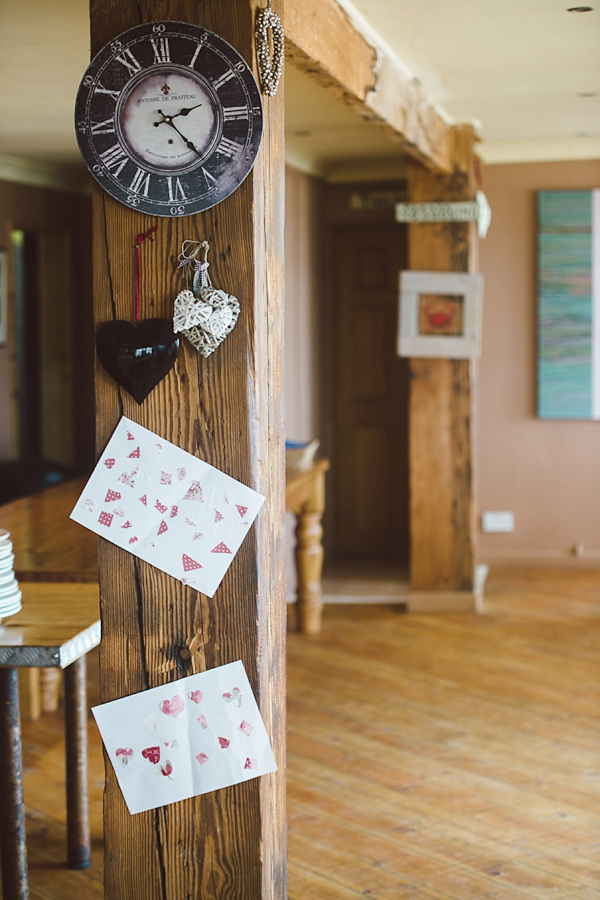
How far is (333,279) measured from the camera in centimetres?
631

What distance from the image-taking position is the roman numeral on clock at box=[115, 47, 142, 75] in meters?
1.79

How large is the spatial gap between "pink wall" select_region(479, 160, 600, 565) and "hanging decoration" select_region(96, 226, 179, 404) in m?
4.44

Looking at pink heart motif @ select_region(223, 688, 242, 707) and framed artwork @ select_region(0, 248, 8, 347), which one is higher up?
framed artwork @ select_region(0, 248, 8, 347)

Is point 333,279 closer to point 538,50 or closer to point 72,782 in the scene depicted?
point 538,50

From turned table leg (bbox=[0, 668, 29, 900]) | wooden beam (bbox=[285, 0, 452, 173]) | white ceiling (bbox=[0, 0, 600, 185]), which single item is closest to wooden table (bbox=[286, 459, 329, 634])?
wooden beam (bbox=[285, 0, 452, 173])

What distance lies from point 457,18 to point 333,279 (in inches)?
133

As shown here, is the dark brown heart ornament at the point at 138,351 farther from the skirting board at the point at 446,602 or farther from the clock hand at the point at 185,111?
the skirting board at the point at 446,602

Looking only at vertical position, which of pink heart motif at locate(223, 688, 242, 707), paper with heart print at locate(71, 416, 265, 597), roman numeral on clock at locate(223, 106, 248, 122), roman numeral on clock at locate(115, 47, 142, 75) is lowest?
pink heart motif at locate(223, 688, 242, 707)

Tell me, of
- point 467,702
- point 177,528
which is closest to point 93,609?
point 177,528

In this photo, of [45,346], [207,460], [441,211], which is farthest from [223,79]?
[45,346]

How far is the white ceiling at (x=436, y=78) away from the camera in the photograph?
2.91 metres

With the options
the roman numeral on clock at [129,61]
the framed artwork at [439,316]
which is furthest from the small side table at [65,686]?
the framed artwork at [439,316]

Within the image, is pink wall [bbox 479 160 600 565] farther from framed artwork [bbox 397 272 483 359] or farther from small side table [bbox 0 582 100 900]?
small side table [bbox 0 582 100 900]

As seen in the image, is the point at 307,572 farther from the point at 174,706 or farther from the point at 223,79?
the point at 223,79
